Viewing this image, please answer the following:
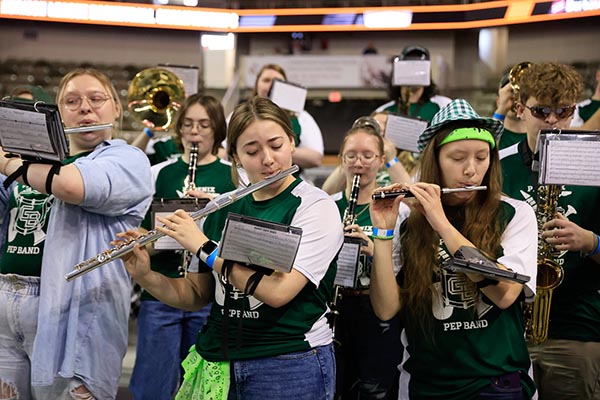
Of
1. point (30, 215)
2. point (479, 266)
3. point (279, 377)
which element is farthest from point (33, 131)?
point (479, 266)

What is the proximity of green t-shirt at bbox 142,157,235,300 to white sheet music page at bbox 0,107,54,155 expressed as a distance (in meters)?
1.39

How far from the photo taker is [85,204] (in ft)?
8.16

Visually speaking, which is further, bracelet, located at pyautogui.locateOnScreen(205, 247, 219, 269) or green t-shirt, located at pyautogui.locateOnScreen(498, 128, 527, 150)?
green t-shirt, located at pyautogui.locateOnScreen(498, 128, 527, 150)

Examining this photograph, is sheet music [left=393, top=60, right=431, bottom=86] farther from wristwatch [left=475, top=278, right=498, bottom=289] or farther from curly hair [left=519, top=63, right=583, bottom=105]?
wristwatch [left=475, top=278, right=498, bottom=289]

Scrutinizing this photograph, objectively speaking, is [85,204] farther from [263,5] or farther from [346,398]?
[263,5]

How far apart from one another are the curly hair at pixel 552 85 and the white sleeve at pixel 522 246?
74cm

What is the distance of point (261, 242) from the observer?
196cm

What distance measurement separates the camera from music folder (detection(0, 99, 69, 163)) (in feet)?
7.45

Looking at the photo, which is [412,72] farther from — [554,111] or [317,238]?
[317,238]

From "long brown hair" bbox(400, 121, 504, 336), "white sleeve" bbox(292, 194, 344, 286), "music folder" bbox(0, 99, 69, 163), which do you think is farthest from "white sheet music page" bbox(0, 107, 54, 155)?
"long brown hair" bbox(400, 121, 504, 336)

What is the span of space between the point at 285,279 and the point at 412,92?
9.64 ft

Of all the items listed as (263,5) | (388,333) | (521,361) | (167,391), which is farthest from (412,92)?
(263,5)

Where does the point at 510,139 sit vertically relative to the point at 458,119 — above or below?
below

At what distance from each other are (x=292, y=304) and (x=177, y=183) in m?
1.74
